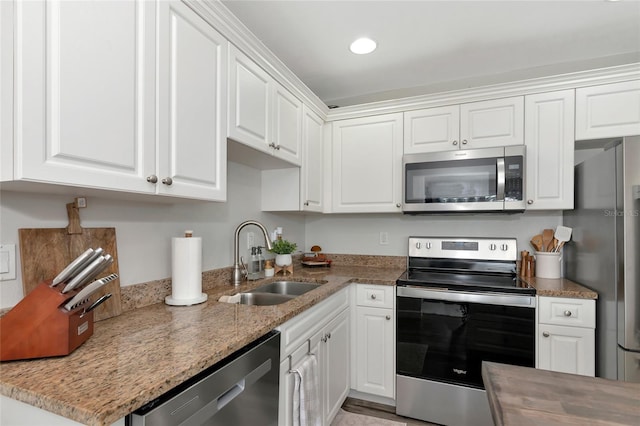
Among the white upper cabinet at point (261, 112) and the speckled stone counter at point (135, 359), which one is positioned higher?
the white upper cabinet at point (261, 112)

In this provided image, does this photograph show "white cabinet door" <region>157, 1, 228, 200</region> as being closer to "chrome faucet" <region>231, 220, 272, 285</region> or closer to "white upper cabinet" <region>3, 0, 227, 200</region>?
"white upper cabinet" <region>3, 0, 227, 200</region>

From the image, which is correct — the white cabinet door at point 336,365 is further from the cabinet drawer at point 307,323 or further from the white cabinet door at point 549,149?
the white cabinet door at point 549,149

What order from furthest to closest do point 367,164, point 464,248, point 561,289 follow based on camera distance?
point 367,164 < point 464,248 < point 561,289

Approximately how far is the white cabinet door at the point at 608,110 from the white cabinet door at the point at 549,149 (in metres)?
0.06

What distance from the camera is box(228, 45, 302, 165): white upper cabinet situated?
157 centimetres

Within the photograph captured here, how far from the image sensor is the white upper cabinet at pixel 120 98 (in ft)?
2.70

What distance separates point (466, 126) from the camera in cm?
230

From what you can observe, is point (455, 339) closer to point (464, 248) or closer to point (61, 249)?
point (464, 248)

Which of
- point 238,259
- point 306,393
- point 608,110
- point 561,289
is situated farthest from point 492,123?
point 306,393

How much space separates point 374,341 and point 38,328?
1.88m

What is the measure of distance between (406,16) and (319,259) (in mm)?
1877

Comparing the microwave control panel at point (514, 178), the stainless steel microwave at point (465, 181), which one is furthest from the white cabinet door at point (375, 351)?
the microwave control panel at point (514, 178)

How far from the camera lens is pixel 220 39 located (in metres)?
1.47

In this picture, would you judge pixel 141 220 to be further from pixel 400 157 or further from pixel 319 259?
pixel 400 157
